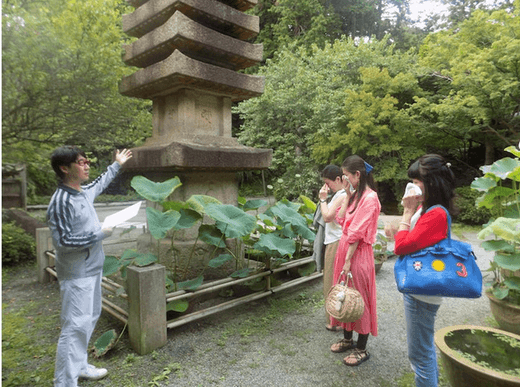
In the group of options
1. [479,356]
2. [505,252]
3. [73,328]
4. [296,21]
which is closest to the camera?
[479,356]

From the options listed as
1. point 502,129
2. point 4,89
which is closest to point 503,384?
point 4,89

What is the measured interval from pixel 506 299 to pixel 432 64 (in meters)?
10.4

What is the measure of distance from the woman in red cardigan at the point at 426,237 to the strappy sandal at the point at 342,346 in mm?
836

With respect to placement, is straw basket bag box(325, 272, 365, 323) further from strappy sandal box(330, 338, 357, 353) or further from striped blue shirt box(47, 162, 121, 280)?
striped blue shirt box(47, 162, 121, 280)

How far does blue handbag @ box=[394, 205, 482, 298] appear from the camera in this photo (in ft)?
5.74

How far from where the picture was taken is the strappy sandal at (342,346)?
9.10 ft

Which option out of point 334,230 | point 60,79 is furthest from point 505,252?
point 60,79

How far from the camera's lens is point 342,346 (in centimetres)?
278

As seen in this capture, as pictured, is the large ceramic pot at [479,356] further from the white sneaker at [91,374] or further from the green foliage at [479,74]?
the green foliage at [479,74]

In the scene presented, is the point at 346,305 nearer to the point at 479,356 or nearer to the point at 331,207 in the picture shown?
the point at 479,356

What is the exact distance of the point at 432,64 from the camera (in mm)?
11070

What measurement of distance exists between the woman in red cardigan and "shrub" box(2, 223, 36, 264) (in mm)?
6505

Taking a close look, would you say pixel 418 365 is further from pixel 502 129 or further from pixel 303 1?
pixel 502 129

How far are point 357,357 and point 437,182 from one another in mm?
1632
